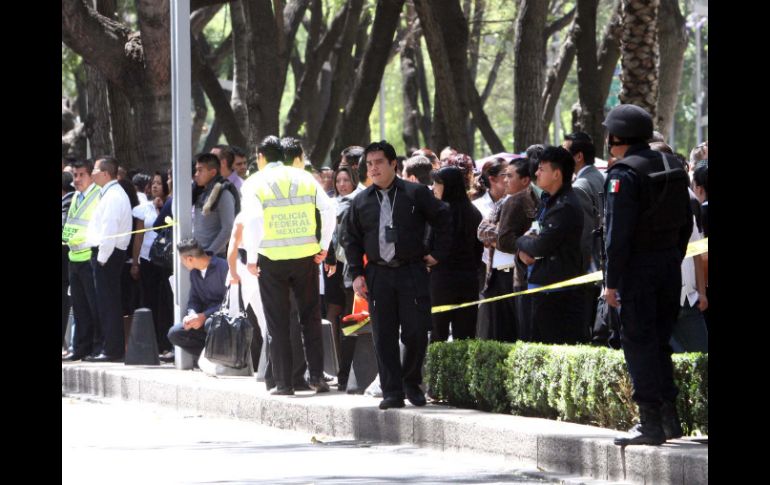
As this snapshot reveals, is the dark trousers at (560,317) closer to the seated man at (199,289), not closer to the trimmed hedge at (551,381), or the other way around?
the trimmed hedge at (551,381)

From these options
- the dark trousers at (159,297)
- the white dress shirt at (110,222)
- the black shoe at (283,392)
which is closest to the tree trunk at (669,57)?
the dark trousers at (159,297)

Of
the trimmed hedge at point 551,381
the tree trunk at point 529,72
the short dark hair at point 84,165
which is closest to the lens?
the trimmed hedge at point 551,381

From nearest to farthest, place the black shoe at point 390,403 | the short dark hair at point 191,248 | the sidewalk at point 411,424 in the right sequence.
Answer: the sidewalk at point 411,424
the black shoe at point 390,403
the short dark hair at point 191,248

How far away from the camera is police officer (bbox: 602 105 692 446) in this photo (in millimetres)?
8578

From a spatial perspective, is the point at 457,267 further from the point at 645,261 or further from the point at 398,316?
the point at 645,261

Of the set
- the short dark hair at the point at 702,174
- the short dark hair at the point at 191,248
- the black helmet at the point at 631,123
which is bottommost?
the short dark hair at the point at 191,248

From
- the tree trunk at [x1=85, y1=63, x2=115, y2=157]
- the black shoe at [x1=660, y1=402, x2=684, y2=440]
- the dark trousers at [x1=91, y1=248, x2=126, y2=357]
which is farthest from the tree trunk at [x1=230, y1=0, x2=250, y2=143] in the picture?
the black shoe at [x1=660, y1=402, x2=684, y2=440]

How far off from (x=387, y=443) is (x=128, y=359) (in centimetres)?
526

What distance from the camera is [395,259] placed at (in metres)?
11.2

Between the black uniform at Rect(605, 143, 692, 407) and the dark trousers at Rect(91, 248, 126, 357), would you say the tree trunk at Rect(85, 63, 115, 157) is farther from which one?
the black uniform at Rect(605, 143, 692, 407)

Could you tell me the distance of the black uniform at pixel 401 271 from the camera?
1123 cm

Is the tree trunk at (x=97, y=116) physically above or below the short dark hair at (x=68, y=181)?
above

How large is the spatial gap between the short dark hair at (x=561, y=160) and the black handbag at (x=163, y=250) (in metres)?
5.90
